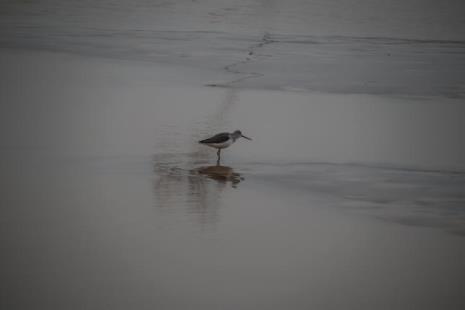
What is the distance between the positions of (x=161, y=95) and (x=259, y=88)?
73.4 inches

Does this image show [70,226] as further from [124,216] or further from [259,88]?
[259,88]

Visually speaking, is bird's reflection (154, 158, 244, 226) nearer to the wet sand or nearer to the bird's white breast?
the wet sand

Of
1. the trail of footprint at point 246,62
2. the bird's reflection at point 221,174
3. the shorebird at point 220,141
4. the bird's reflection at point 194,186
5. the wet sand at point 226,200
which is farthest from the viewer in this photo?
the trail of footprint at point 246,62

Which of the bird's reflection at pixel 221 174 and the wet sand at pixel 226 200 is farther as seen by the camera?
the bird's reflection at pixel 221 174

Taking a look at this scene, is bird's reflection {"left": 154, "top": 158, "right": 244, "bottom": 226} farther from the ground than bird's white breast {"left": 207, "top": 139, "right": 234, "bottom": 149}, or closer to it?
closer to it

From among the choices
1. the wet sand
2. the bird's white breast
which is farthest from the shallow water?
the bird's white breast

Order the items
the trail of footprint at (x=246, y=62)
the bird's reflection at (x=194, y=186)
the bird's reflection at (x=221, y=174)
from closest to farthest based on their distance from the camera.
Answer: the bird's reflection at (x=194, y=186) < the bird's reflection at (x=221, y=174) < the trail of footprint at (x=246, y=62)

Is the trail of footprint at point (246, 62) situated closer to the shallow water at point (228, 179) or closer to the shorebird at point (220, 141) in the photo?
the shallow water at point (228, 179)

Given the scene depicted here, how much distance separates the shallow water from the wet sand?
22 mm

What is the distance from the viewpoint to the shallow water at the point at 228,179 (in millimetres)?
5801

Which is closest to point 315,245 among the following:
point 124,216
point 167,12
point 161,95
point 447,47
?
point 124,216

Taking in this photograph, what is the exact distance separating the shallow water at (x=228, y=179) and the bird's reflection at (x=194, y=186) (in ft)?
0.10

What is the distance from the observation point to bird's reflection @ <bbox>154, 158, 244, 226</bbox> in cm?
732

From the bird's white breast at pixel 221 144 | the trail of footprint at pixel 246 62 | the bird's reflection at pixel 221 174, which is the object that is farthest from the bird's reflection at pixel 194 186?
the trail of footprint at pixel 246 62
